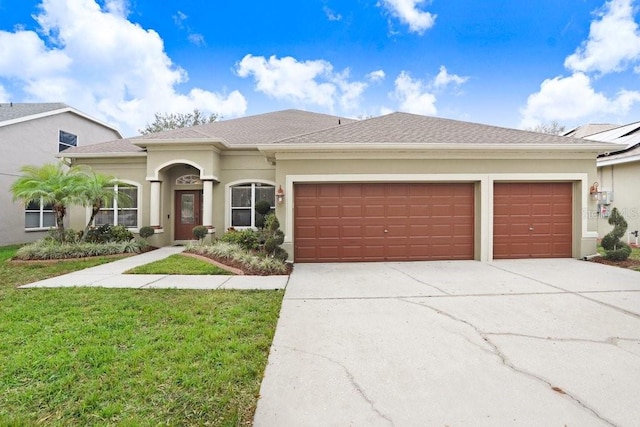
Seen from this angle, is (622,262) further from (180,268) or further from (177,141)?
(177,141)

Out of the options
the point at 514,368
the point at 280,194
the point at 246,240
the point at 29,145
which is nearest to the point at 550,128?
the point at 280,194

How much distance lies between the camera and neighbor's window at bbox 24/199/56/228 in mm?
13180

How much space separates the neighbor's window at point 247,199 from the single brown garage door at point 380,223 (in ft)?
10.8

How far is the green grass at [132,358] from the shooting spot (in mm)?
2271

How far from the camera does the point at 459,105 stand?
2436cm

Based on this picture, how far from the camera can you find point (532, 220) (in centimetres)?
882

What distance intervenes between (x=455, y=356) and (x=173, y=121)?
31355 millimetres

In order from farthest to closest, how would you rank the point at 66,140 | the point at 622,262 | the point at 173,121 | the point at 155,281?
the point at 173,121
the point at 66,140
the point at 622,262
the point at 155,281

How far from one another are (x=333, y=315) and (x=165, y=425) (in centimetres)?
261

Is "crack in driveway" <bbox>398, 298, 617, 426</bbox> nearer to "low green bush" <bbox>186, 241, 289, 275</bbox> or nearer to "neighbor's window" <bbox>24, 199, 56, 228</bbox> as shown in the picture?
"low green bush" <bbox>186, 241, 289, 275</bbox>

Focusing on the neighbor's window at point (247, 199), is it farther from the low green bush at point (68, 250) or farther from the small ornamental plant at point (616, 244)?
the small ornamental plant at point (616, 244)

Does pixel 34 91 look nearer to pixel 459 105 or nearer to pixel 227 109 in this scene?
pixel 227 109

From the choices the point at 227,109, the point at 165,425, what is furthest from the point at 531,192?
the point at 227,109

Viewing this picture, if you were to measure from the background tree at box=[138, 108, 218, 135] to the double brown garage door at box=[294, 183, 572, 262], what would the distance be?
2446 centimetres
